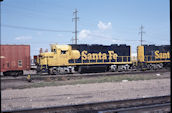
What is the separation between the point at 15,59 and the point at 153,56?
18299 millimetres

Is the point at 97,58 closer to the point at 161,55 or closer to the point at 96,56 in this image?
the point at 96,56

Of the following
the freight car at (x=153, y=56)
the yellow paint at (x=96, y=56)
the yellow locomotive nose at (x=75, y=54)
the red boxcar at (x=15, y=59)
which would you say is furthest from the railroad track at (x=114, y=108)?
the freight car at (x=153, y=56)

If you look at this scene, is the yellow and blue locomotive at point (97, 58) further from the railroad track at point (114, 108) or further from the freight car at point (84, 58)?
the railroad track at point (114, 108)

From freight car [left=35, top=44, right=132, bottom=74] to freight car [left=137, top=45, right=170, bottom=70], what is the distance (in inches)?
95.5

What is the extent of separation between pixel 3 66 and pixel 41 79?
4.00 metres

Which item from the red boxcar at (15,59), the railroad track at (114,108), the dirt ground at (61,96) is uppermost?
the red boxcar at (15,59)

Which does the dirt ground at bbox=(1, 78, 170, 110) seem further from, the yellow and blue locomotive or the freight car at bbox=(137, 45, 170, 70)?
the freight car at bbox=(137, 45, 170, 70)

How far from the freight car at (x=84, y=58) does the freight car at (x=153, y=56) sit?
7.95 ft

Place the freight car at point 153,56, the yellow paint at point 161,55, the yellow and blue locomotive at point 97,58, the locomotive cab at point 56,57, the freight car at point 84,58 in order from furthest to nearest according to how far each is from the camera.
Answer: the yellow paint at point 161,55 < the freight car at point 153,56 < the yellow and blue locomotive at point 97,58 < the freight car at point 84,58 < the locomotive cab at point 56,57

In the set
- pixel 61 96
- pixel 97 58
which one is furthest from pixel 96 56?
pixel 61 96

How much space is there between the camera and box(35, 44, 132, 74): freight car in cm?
2097

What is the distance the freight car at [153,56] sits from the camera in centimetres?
2648

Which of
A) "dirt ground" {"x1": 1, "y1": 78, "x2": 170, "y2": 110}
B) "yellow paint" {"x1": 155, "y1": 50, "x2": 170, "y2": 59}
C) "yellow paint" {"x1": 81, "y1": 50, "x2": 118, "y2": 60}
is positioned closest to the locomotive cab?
"yellow paint" {"x1": 81, "y1": 50, "x2": 118, "y2": 60}

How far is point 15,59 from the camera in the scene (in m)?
18.6
